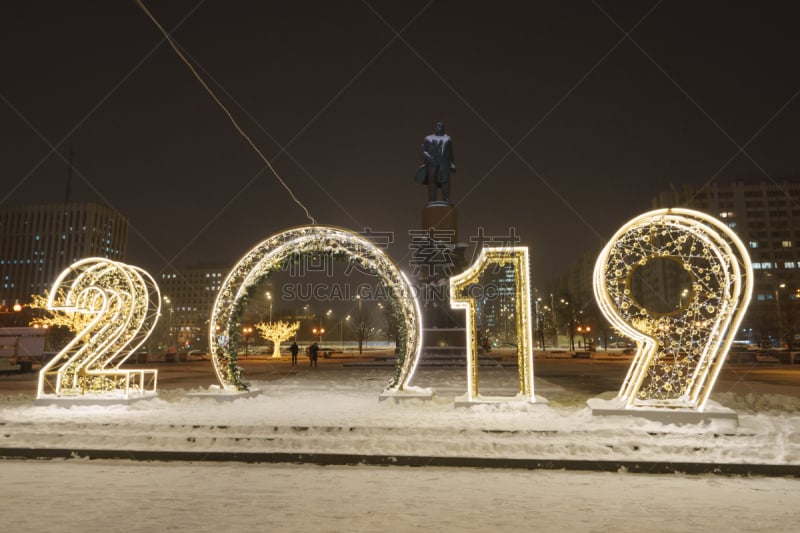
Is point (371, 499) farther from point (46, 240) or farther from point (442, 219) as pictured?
point (46, 240)

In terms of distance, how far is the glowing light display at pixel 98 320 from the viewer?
10438 mm

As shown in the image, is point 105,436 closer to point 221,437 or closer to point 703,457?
point 221,437

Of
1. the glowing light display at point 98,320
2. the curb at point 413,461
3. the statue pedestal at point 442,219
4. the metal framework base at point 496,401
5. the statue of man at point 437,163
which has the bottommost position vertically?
the curb at point 413,461

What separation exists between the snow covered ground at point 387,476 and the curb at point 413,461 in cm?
12

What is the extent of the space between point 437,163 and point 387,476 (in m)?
17.3

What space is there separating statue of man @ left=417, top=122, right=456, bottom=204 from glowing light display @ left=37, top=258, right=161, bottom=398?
13.8 meters

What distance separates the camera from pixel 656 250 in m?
8.86

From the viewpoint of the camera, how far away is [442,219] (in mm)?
21109

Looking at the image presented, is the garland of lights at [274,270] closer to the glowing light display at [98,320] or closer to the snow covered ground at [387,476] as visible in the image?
the glowing light display at [98,320]

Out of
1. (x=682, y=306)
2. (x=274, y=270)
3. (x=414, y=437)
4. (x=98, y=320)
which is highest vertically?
(x=274, y=270)

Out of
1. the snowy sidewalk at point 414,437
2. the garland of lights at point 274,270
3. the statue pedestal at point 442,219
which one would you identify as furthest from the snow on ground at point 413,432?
the statue pedestal at point 442,219

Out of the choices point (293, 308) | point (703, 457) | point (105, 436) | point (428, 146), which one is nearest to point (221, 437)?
point (105, 436)

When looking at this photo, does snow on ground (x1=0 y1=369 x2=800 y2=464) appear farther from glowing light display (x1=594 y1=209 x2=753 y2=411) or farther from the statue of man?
the statue of man

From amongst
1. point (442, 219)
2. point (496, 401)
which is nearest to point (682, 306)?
point (496, 401)
